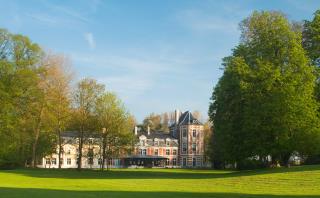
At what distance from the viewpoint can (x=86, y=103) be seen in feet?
251

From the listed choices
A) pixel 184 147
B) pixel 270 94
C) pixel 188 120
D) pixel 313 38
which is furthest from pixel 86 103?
pixel 184 147

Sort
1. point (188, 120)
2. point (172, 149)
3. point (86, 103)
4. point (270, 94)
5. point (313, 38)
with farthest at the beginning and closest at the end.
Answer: point (172, 149), point (188, 120), point (86, 103), point (313, 38), point (270, 94)

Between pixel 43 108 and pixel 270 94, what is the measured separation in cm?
3424

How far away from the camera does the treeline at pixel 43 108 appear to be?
62281 millimetres

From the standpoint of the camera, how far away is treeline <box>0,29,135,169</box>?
62281mm

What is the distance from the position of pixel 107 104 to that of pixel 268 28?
32927 mm

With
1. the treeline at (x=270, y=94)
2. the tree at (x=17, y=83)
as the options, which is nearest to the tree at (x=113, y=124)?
the tree at (x=17, y=83)

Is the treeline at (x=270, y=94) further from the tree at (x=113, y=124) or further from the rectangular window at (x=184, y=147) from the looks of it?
the rectangular window at (x=184, y=147)

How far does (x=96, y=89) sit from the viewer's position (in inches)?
3019

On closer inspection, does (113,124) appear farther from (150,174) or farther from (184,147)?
(184,147)

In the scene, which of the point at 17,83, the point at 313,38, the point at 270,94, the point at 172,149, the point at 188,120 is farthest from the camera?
the point at 172,149

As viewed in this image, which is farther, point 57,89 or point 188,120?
point 188,120

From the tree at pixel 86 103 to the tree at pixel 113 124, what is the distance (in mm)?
1017

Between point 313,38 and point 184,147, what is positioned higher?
point 313,38
